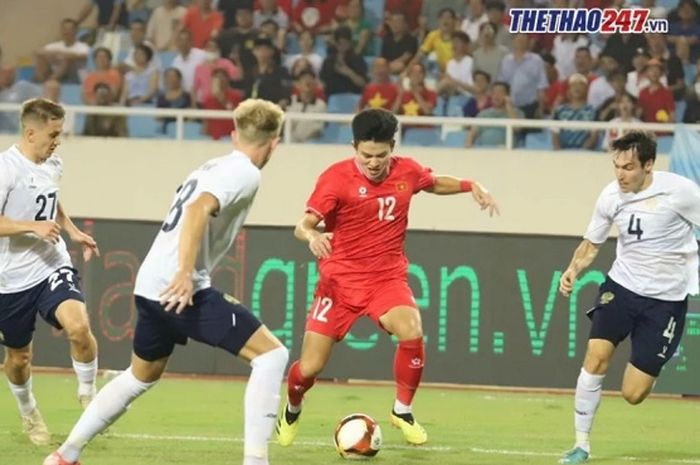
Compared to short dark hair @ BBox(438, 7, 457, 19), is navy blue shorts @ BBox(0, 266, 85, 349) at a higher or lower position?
lower

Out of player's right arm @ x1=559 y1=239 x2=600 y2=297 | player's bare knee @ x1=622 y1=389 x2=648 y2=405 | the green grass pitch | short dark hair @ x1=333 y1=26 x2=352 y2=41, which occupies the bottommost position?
the green grass pitch

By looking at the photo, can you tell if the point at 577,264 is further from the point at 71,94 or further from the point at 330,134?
the point at 71,94

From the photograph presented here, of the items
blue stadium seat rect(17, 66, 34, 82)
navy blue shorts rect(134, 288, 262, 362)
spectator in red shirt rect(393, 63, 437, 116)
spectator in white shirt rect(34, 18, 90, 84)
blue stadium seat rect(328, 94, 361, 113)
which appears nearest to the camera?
navy blue shorts rect(134, 288, 262, 362)

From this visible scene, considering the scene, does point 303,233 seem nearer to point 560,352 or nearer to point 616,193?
point 616,193

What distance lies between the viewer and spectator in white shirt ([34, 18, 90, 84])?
57.1ft

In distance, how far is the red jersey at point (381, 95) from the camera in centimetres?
1630

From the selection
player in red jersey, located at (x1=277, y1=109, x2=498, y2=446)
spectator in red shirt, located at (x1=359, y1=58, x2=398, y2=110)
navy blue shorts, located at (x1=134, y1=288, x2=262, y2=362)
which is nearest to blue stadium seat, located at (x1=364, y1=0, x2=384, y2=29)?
spectator in red shirt, located at (x1=359, y1=58, x2=398, y2=110)

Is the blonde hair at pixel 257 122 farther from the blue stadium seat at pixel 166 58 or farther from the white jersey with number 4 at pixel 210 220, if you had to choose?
the blue stadium seat at pixel 166 58

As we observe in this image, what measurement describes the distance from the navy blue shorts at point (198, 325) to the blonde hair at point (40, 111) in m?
2.14

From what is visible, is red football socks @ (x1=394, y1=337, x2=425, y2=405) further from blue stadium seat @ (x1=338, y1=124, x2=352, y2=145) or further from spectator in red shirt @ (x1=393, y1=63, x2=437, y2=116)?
spectator in red shirt @ (x1=393, y1=63, x2=437, y2=116)

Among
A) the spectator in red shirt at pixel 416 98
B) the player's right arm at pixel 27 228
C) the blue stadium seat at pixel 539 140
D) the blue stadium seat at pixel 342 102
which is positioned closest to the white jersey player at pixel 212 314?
the player's right arm at pixel 27 228

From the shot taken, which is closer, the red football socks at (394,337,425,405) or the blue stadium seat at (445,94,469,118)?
the red football socks at (394,337,425,405)

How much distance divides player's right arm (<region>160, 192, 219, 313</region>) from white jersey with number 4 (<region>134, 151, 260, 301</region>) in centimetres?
5

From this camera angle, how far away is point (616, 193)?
937cm
